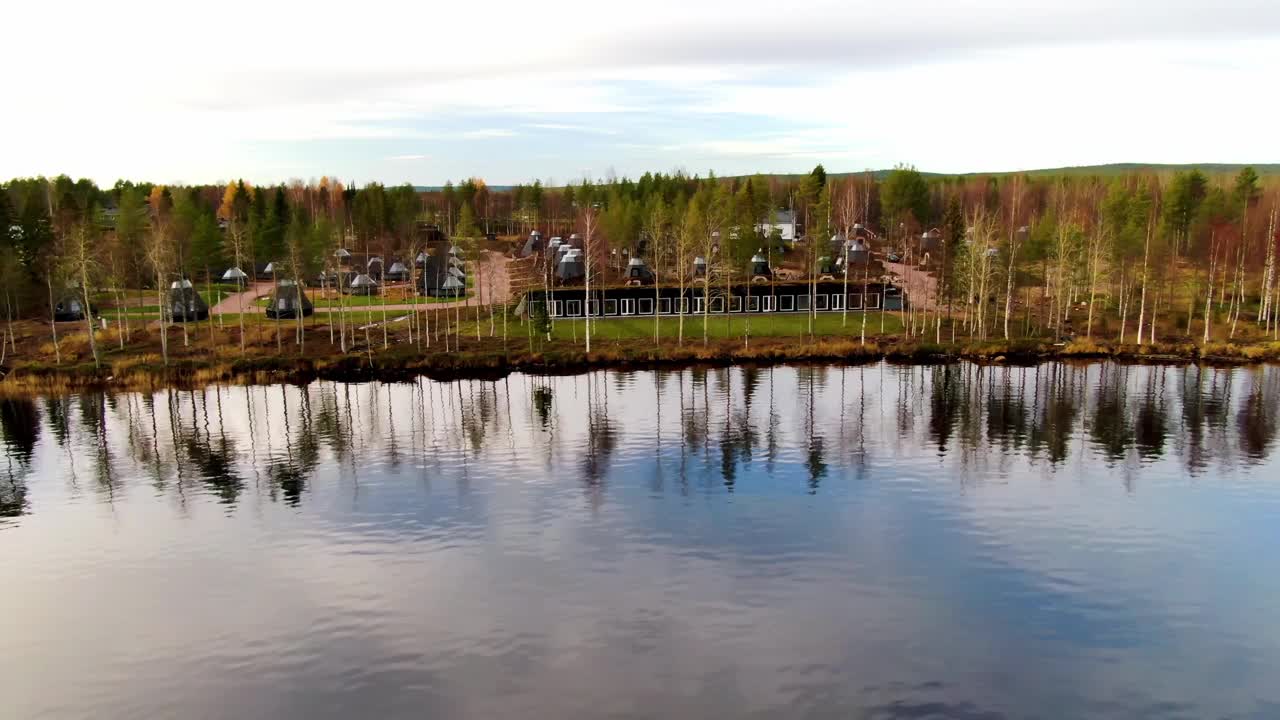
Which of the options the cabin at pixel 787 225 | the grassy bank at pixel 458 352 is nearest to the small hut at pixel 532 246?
the cabin at pixel 787 225

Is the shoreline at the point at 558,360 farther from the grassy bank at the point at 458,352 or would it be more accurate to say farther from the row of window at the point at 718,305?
the row of window at the point at 718,305

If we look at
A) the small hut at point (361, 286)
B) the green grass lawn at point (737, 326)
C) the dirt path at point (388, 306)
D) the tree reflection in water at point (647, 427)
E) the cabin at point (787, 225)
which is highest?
the cabin at point (787, 225)

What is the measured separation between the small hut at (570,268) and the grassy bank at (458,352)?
808 inches

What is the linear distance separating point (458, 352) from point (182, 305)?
95.0 ft

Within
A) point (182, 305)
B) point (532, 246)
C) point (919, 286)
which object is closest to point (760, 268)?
point (919, 286)

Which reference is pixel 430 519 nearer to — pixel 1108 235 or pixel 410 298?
pixel 410 298

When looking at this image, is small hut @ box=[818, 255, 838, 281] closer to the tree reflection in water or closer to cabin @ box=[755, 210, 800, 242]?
cabin @ box=[755, 210, 800, 242]

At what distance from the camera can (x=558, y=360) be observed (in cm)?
6888

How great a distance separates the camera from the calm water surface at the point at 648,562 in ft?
79.5

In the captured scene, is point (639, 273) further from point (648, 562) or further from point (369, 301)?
point (648, 562)

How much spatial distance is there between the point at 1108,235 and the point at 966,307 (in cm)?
1732

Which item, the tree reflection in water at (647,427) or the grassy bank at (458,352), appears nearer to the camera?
the tree reflection in water at (647,427)

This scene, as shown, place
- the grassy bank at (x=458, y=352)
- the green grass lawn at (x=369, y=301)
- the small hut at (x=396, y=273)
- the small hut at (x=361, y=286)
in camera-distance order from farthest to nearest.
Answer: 1. the small hut at (x=396, y=273)
2. the small hut at (x=361, y=286)
3. the green grass lawn at (x=369, y=301)
4. the grassy bank at (x=458, y=352)

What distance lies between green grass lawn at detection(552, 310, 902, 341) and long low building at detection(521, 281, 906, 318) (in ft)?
5.80
